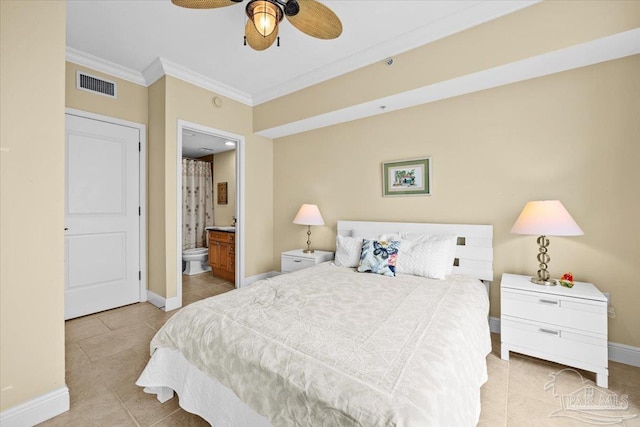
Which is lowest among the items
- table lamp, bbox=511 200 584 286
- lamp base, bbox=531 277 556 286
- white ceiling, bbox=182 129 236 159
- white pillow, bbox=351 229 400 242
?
lamp base, bbox=531 277 556 286

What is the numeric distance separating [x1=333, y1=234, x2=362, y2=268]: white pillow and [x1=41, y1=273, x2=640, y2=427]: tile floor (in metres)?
1.37

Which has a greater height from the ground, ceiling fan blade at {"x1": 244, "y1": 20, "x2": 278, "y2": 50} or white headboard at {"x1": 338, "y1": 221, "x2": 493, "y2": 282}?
ceiling fan blade at {"x1": 244, "y1": 20, "x2": 278, "y2": 50}

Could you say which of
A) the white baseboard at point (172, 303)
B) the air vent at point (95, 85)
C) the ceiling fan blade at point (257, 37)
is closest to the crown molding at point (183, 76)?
the air vent at point (95, 85)

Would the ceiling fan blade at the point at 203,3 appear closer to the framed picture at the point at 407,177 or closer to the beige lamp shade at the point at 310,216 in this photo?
the framed picture at the point at 407,177

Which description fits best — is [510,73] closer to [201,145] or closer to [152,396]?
A: [152,396]

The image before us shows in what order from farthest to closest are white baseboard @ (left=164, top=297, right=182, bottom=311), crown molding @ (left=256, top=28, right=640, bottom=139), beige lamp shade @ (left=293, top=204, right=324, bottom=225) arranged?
1. beige lamp shade @ (left=293, top=204, right=324, bottom=225)
2. white baseboard @ (left=164, top=297, right=182, bottom=311)
3. crown molding @ (left=256, top=28, right=640, bottom=139)

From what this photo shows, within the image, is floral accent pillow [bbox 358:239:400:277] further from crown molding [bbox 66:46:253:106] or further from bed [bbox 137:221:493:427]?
crown molding [bbox 66:46:253:106]

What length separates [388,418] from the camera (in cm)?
86

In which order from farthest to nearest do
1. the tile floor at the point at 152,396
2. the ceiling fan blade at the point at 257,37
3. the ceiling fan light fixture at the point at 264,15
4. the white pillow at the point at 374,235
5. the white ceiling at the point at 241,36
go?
the white pillow at the point at 374,235 < the white ceiling at the point at 241,36 < the ceiling fan blade at the point at 257,37 < the ceiling fan light fixture at the point at 264,15 < the tile floor at the point at 152,396

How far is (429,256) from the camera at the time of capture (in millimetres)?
2510

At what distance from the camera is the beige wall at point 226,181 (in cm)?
564

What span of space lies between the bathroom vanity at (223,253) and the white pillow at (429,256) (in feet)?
9.03

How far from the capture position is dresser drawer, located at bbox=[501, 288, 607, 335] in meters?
1.88

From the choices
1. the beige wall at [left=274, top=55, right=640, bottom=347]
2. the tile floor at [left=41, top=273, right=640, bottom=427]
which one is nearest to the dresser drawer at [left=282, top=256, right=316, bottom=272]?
the beige wall at [left=274, top=55, right=640, bottom=347]
